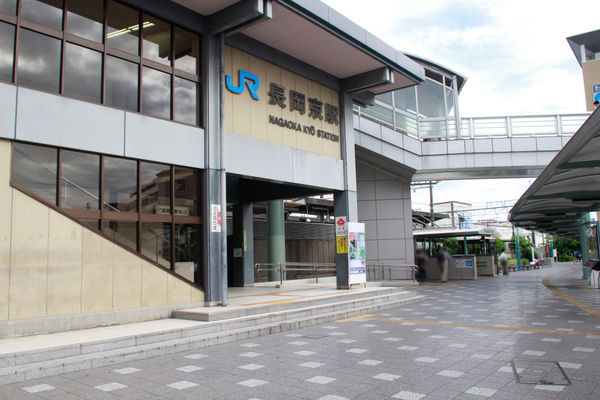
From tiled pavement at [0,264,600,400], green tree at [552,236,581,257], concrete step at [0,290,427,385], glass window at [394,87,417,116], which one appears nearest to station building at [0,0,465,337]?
concrete step at [0,290,427,385]

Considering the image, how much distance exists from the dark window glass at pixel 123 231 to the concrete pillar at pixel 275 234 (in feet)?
36.2

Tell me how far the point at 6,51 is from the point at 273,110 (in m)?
6.33

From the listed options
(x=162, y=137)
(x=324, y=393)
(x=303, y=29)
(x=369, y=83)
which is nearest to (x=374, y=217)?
A: (x=369, y=83)

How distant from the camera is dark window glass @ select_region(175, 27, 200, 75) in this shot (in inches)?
408

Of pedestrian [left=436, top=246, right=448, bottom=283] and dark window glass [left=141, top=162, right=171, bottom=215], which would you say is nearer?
dark window glass [left=141, top=162, right=171, bottom=215]

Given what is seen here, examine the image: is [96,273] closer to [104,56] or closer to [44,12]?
[104,56]

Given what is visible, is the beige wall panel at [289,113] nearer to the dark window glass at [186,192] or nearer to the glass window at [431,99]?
the dark window glass at [186,192]

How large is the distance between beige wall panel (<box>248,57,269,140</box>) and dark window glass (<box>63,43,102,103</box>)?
148 inches

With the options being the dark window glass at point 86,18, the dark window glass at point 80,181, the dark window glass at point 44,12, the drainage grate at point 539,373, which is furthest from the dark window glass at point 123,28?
the drainage grate at point 539,373

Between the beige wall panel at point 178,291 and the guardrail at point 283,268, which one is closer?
the beige wall panel at point 178,291

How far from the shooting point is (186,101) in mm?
10445

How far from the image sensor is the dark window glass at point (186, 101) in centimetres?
1027

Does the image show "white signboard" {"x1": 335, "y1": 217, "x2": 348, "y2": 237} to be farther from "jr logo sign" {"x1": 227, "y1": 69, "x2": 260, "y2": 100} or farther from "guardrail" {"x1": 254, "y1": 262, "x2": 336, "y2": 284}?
"jr logo sign" {"x1": 227, "y1": 69, "x2": 260, "y2": 100}

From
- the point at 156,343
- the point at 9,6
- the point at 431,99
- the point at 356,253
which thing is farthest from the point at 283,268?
the point at 431,99
